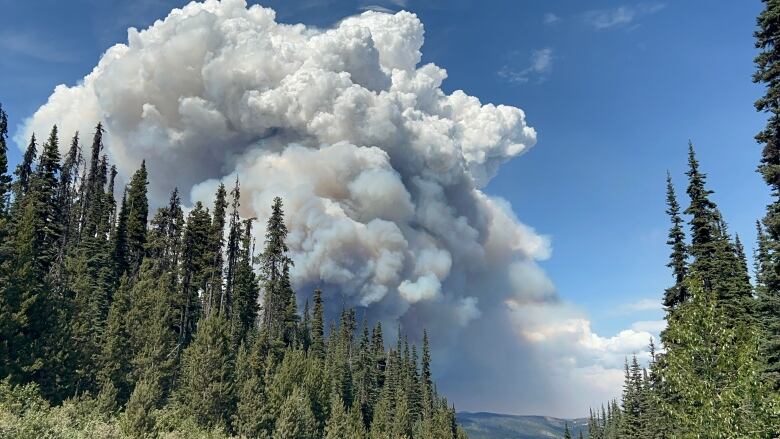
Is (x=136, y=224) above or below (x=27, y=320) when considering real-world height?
above

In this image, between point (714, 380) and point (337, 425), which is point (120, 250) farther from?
point (714, 380)

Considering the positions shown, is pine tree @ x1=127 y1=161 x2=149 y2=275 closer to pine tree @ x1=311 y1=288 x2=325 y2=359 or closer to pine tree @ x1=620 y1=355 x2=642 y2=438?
pine tree @ x1=311 y1=288 x2=325 y2=359

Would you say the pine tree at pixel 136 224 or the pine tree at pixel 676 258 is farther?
the pine tree at pixel 136 224

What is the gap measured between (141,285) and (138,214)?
32.1 metres

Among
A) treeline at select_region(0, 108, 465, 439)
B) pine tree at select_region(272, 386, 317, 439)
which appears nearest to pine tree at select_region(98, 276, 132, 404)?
treeline at select_region(0, 108, 465, 439)

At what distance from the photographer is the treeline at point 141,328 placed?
43094 millimetres

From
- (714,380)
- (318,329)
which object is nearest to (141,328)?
(714,380)

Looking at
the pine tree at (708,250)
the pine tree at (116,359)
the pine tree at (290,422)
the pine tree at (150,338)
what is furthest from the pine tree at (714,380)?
the pine tree at (116,359)

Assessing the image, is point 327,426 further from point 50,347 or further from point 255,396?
point 50,347

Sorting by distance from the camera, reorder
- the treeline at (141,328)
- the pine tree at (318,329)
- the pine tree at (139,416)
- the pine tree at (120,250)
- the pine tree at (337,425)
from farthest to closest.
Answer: the pine tree at (318,329)
the pine tree at (120,250)
the pine tree at (337,425)
the treeline at (141,328)
the pine tree at (139,416)

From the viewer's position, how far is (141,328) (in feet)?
182

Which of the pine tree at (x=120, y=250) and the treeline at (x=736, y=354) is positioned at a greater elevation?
the pine tree at (x=120, y=250)

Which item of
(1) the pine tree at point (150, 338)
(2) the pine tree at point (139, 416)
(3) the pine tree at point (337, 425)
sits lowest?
(3) the pine tree at point (337, 425)

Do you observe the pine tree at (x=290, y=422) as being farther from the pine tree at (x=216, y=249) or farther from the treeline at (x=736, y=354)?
the treeline at (x=736, y=354)
